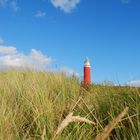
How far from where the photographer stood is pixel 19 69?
12.3 metres

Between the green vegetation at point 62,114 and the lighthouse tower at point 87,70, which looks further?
the lighthouse tower at point 87,70

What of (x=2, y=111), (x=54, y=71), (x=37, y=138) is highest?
(x=54, y=71)

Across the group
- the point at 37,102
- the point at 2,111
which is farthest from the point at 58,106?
the point at 2,111

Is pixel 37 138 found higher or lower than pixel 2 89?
lower

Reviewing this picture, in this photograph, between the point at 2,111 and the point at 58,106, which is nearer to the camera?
the point at 2,111

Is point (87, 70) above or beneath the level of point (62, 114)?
above

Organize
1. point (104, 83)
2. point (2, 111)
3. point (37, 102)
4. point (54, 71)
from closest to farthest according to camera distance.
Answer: point (2, 111)
point (37, 102)
point (104, 83)
point (54, 71)

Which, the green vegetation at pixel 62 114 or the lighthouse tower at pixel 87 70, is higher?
the lighthouse tower at pixel 87 70

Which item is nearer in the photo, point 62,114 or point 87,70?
point 62,114

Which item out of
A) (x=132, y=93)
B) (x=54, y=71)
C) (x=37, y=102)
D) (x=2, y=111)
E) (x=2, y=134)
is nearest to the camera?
(x=2, y=134)

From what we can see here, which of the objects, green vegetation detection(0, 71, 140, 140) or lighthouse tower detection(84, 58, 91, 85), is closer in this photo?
green vegetation detection(0, 71, 140, 140)

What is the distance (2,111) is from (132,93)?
1.84m

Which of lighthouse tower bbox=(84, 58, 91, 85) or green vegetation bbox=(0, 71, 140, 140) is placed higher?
lighthouse tower bbox=(84, 58, 91, 85)

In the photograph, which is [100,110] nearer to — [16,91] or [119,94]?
[119,94]
